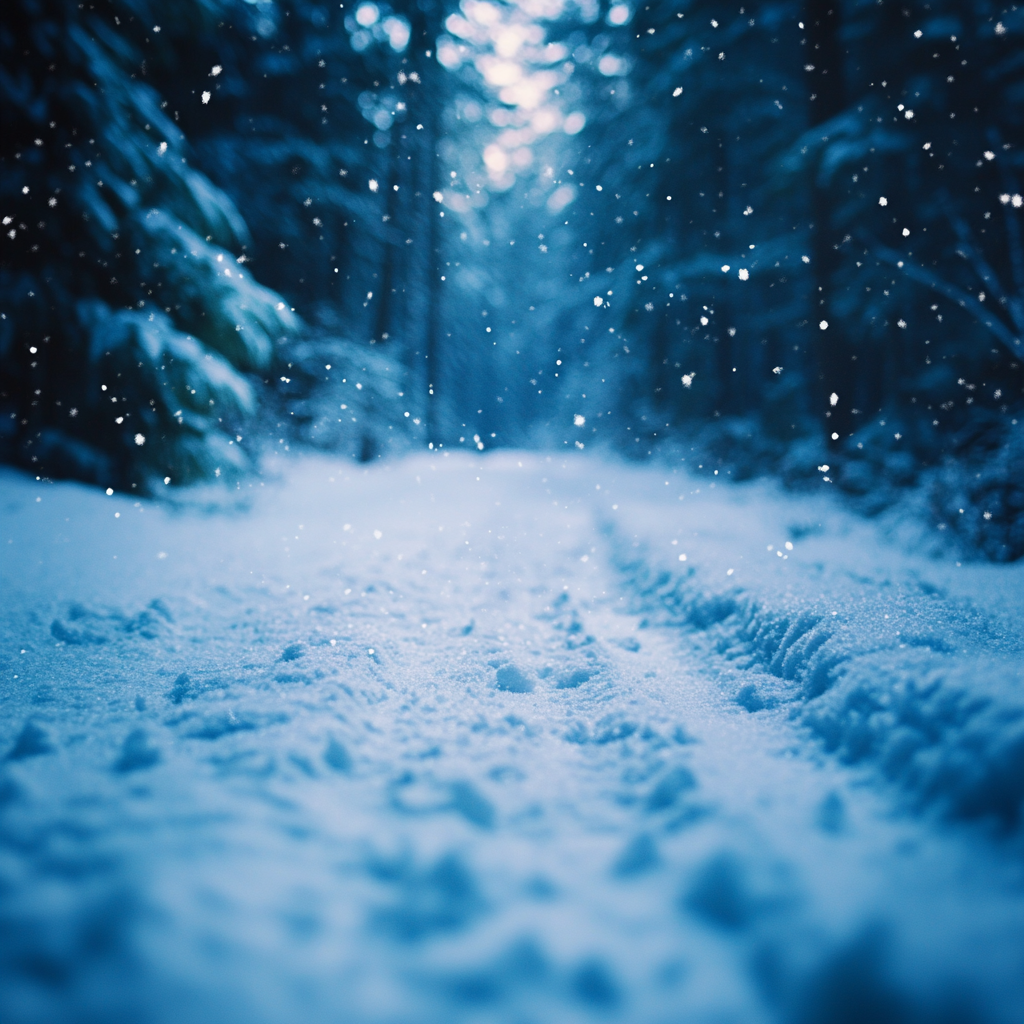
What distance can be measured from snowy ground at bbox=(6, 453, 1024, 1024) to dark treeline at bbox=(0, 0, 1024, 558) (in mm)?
2727

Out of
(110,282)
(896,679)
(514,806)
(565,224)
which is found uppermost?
(565,224)

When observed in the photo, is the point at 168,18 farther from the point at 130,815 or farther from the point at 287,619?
the point at 130,815

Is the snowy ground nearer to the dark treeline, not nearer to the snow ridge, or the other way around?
the snow ridge

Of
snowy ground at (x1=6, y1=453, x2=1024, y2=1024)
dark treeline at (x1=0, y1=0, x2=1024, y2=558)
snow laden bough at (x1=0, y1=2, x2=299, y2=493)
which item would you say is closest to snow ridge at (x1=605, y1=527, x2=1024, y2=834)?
snowy ground at (x1=6, y1=453, x2=1024, y2=1024)

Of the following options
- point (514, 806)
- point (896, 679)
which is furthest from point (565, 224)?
point (514, 806)

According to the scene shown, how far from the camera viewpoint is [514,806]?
1767 mm

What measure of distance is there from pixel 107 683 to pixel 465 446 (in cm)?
3186

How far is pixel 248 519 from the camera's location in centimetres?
665

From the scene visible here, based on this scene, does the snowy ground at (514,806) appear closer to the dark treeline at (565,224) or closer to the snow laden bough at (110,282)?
the snow laden bough at (110,282)

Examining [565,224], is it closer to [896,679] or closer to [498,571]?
[498,571]

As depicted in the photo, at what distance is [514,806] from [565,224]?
24476 mm

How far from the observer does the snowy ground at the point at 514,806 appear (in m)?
1.11

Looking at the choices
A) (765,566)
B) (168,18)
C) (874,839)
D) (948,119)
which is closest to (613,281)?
(948,119)

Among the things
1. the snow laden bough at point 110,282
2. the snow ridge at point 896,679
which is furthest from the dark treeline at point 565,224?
the snow ridge at point 896,679
